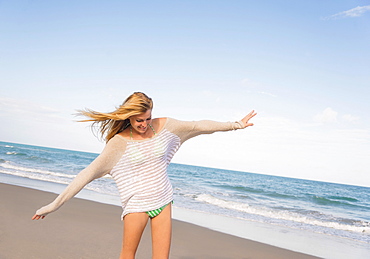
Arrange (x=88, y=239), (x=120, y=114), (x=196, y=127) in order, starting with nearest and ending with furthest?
(x=120, y=114), (x=196, y=127), (x=88, y=239)

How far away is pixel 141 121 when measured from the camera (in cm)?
306

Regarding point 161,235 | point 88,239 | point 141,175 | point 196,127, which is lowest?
point 88,239

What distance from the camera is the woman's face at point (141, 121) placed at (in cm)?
304

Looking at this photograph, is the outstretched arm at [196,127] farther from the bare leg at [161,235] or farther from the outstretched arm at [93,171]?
the bare leg at [161,235]

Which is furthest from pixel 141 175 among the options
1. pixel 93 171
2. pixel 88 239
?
pixel 88 239

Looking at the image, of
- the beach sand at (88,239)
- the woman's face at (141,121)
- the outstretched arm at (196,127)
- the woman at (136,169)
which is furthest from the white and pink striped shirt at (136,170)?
the beach sand at (88,239)

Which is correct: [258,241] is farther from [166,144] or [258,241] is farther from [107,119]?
[107,119]

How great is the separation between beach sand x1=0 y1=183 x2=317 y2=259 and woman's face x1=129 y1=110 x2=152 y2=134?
2.67 m

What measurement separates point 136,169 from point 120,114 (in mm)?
518

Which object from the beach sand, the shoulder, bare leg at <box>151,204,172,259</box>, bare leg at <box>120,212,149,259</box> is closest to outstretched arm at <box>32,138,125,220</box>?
the shoulder

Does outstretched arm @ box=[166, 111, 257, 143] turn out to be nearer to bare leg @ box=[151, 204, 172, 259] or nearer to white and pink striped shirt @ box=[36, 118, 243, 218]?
white and pink striped shirt @ box=[36, 118, 243, 218]

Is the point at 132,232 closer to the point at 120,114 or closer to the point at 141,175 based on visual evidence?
the point at 141,175

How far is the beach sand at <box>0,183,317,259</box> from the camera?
16.5 feet

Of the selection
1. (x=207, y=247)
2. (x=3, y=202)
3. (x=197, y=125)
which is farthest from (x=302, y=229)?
(x=3, y=202)
